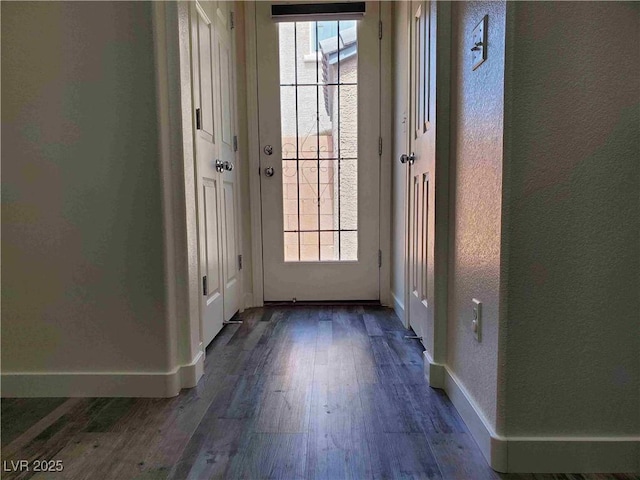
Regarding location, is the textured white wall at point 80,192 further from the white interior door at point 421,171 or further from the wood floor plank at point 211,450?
the white interior door at point 421,171

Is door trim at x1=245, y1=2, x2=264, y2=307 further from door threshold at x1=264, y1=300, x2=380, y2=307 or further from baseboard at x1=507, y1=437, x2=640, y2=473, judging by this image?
baseboard at x1=507, y1=437, x2=640, y2=473

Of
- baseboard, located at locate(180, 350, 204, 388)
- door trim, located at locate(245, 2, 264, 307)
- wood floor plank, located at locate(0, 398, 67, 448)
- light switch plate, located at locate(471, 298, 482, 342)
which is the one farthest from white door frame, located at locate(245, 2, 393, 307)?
light switch plate, located at locate(471, 298, 482, 342)

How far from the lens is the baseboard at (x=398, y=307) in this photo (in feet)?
7.64

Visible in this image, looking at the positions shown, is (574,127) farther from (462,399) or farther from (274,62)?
(274,62)

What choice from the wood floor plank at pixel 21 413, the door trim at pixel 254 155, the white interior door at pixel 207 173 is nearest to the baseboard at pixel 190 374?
the white interior door at pixel 207 173

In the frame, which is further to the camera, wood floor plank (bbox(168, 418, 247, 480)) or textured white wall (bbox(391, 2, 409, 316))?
textured white wall (bbox(391, 2, 409, 316))

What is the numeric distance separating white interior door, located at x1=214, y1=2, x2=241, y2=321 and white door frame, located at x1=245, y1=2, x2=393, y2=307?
136 millimetres

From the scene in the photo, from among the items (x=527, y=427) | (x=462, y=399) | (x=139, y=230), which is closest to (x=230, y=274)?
(x=139, y=230)

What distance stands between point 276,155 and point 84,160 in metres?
1.34

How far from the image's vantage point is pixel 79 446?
3.90ft

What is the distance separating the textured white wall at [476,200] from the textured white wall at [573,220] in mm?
45

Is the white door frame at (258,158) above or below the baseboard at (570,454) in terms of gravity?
above

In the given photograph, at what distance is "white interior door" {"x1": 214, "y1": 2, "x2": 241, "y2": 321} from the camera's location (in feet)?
7.29

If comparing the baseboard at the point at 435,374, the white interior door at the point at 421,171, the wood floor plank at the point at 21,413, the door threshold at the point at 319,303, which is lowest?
the door threshold at the point at 319,303
